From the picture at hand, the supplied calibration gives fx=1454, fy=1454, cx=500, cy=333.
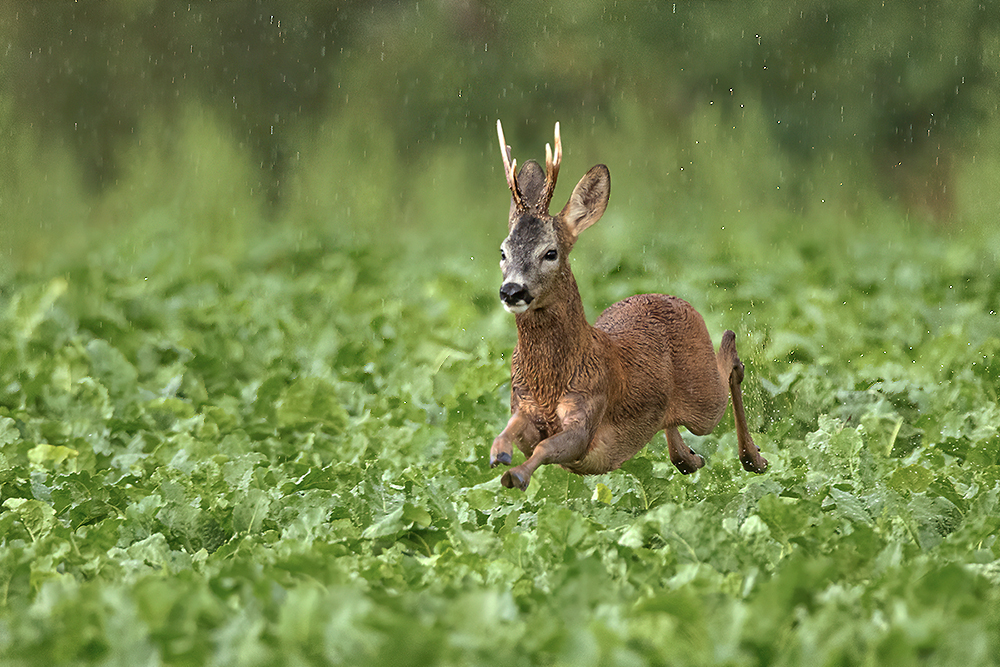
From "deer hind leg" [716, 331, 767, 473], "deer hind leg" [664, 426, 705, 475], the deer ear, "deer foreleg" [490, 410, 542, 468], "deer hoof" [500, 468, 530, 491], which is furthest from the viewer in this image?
"deer hind leg" [716, 331, 767, 473]

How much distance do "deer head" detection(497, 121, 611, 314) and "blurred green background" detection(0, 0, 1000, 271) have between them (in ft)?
28.6

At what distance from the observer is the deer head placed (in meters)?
3.85

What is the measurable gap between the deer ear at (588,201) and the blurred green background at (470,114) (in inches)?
343

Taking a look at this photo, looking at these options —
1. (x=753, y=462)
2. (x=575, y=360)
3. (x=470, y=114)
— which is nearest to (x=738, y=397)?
(x=753, y=462)

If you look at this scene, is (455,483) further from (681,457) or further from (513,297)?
(513,297)

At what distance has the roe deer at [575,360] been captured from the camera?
3896mm

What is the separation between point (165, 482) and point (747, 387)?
3.01m

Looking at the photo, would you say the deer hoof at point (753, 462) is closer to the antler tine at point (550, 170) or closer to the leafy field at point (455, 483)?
the leafy field at point (455, 483)

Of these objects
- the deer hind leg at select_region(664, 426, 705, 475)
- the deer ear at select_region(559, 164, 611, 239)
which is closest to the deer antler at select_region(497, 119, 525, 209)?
the deer ear at select_region(559, 164, 611, 239)

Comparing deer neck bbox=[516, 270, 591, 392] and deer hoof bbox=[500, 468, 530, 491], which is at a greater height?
deer neck bbox=[516, 270, 591, 392]

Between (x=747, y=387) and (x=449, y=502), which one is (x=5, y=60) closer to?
(x=747, y=387)

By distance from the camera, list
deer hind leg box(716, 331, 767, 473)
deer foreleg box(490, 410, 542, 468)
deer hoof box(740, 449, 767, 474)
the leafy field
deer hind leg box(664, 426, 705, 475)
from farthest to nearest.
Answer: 1. deer hoof box(740, 449, 767, 474)
2. deer hind leg box(716, 331, 767, 473)
3. deer hind leg box(664, 426, 705, 475)
4. deer foreleg box(490, 410, 542, 468)
5. the leafy field

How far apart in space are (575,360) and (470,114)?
45.2ft

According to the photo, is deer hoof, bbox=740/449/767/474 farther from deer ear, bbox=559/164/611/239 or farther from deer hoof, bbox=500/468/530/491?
deer hoof, bbox=500/468/530/491
